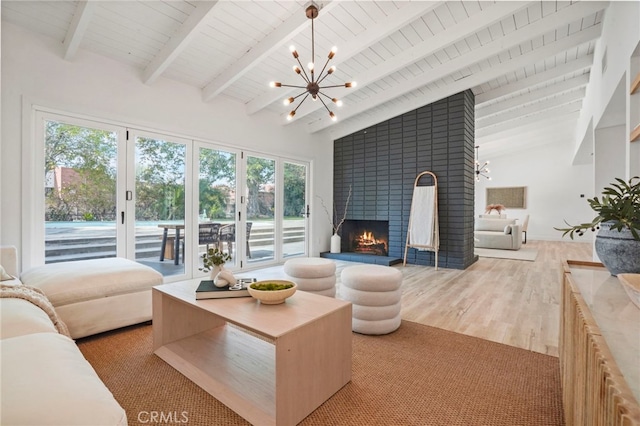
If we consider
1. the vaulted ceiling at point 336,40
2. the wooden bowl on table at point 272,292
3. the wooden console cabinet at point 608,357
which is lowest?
the wooden bowl on table at point 272,292

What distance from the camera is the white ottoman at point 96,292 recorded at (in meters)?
2.19

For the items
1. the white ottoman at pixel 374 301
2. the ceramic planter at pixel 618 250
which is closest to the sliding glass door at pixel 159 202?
the white ottoman at pixel 374 301

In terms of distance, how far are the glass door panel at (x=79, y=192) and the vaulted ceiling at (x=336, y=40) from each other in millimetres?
837

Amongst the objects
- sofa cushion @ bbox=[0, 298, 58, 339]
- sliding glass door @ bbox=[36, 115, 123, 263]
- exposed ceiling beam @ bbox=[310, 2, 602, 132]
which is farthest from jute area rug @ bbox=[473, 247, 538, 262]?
sofa cushion @ bbox=[0, 298, 58, 339]

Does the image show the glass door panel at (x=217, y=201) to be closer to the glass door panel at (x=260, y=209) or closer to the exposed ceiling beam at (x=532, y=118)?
the glass door panel at (x=260, y=209)

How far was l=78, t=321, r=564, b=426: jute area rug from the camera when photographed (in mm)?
1466

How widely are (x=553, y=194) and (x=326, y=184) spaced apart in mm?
7923

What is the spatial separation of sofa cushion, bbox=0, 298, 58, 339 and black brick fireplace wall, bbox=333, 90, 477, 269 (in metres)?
5.18

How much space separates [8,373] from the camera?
92 cm

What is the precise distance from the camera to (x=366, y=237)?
21.6 ft

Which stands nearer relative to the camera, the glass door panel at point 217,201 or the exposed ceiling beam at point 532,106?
the glass door panel at point 217,201

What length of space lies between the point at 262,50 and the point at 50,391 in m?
3.40

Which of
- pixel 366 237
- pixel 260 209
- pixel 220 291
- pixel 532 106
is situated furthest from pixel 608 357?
pixel 532 106

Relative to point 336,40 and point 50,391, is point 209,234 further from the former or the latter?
point 50,391
